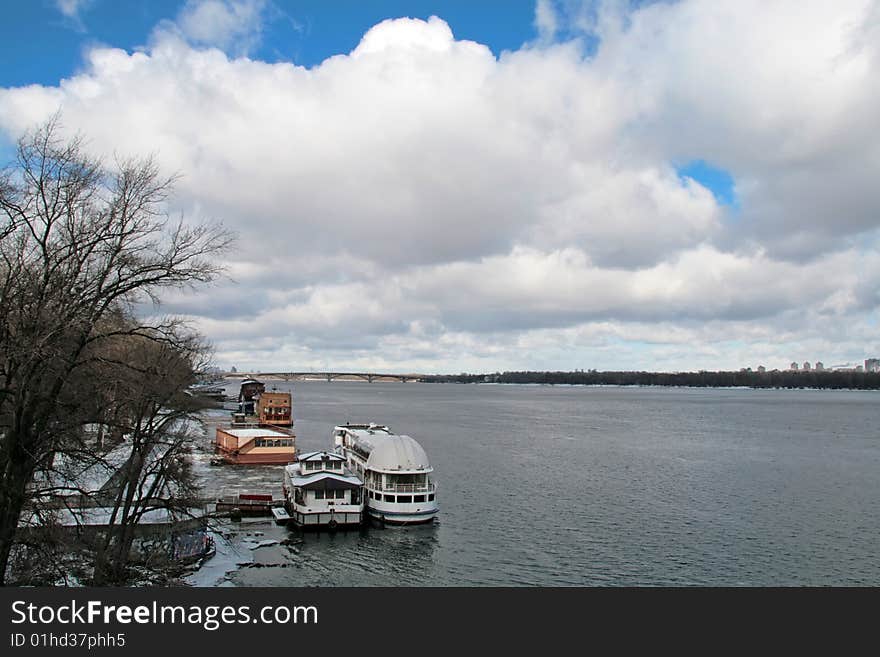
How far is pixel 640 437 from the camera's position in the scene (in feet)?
298

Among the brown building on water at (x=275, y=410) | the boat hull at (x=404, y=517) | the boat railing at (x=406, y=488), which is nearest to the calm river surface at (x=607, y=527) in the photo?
the boat hull at (x=404, y=517)

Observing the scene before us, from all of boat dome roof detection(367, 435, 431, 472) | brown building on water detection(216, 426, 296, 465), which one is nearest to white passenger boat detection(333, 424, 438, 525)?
boat dome roof detection(367, 435, 431, 472)

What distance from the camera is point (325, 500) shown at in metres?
40.5

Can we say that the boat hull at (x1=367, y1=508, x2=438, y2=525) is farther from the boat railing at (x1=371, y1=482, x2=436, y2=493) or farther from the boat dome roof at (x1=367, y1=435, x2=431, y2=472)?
the boat dome roof at (x1=367, y1=435, x2=431, y2=472)

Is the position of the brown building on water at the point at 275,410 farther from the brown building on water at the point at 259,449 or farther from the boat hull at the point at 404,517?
the boat hull at the point at 404,517

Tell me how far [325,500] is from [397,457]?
17.9ft

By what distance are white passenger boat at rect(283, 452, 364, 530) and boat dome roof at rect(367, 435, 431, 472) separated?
1.95m

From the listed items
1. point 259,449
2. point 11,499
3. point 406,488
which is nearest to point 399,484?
point 406,488

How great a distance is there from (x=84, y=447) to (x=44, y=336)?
3903 mm

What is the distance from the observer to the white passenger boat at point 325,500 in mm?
39656

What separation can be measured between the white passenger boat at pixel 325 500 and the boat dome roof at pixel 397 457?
76.8 inches
